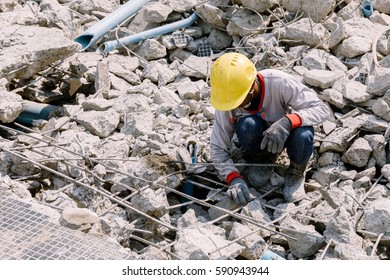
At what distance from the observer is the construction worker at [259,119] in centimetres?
464

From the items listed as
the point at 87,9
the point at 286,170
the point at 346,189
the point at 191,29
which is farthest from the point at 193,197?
the point at 87,9

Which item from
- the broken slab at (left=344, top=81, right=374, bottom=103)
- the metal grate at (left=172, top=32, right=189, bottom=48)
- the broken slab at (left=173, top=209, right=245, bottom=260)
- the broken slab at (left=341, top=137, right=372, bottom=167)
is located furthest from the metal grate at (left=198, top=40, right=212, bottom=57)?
the broken slab at (left=173, top=209, right=245, bottom=260)

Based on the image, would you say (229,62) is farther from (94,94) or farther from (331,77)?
(94,94)

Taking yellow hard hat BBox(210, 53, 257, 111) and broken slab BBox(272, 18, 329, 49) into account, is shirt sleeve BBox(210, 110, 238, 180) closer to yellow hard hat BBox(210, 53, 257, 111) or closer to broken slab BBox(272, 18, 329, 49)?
yellow hard hat BBox(210, 53, 257, 111)

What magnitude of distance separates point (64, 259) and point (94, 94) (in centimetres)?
222

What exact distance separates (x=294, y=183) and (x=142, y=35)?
2296 mm

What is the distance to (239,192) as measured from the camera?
4789 mm

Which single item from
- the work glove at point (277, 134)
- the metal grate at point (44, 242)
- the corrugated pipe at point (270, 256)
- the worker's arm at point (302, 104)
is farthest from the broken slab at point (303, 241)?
the metal grate at point (44, 242)

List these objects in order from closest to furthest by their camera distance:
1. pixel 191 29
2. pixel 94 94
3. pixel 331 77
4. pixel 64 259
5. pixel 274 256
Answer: pixel 64 259 → pixel 274 256 → pixel 331 77 → pixel 94 94 → pixel 191 29

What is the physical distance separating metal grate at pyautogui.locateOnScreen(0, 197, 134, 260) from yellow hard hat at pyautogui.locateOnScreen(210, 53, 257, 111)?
3.72 ft

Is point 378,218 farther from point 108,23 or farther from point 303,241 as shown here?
point 108,23

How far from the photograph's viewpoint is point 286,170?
5109 millimetres

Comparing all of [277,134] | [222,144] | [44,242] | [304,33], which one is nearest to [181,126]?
[222,144]

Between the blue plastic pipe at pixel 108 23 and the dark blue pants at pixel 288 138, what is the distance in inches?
81.8
